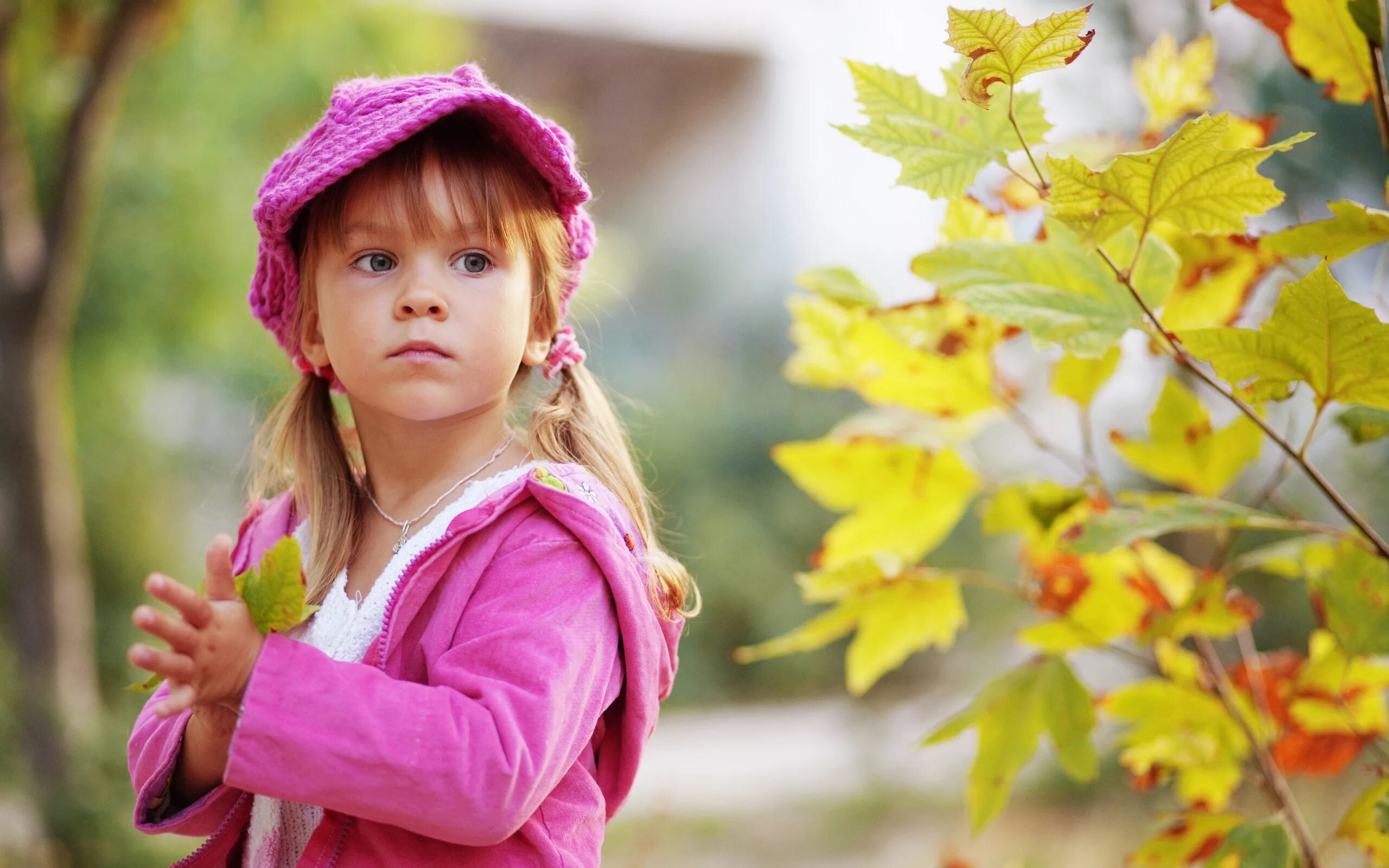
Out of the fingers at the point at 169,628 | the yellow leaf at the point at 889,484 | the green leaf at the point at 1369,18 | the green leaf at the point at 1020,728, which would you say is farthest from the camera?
the yellow leaf at the point at 889,484

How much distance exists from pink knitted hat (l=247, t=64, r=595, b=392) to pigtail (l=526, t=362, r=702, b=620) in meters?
0.11

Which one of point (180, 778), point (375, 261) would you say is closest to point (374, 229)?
point (375, 261)

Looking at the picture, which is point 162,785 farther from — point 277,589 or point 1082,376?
point 1082,376

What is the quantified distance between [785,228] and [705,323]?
0.74m

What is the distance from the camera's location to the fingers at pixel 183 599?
1.69ft

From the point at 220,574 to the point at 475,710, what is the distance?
148 millimetres

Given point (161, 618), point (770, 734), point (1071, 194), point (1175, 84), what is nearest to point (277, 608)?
point (161, 618)

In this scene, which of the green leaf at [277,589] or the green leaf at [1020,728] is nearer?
the green leaf at [277,589]

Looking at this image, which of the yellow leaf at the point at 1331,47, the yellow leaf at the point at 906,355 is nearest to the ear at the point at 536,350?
the yellow leaf at the point at 906,355

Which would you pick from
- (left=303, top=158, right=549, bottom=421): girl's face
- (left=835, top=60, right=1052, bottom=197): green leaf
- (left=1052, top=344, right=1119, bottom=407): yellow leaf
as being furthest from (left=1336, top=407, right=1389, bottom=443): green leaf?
(left=303, top=158, right=549, bottom=421): girl's face

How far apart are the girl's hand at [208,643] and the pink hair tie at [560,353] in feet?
1.10

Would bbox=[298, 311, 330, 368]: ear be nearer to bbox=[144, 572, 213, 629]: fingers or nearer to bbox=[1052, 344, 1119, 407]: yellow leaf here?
bbox=[144, 572, 213, 629]: fingers

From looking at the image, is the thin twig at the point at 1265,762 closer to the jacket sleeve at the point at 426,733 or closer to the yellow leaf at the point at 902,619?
the yellow leaf at the point at 902,619

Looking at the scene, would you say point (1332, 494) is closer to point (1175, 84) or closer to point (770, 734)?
point (1175, 84)
